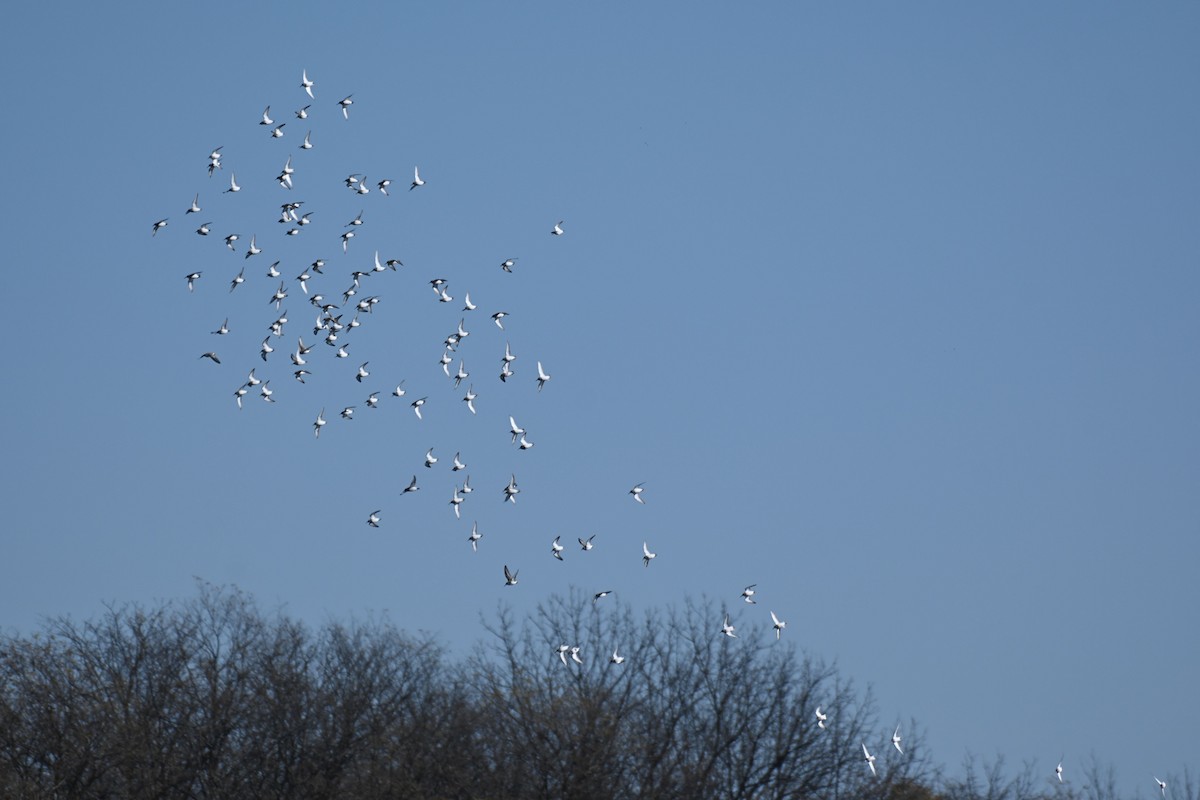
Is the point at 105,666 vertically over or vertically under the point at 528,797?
over

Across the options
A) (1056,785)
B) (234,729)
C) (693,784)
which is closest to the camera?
(693,784)

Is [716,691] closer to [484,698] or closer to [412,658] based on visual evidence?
[484,698]

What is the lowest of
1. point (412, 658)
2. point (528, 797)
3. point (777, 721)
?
point (528, 797)

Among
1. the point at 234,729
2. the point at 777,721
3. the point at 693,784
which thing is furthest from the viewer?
the point at 234,729

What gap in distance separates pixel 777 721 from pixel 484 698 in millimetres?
8883

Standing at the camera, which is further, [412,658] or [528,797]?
[412,658]

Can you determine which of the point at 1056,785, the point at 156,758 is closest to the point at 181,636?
the point at 156,758

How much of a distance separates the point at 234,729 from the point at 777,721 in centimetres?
1700

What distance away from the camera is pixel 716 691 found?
2258 inches

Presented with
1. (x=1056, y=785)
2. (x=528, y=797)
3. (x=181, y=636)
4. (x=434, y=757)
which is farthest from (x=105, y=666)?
(x=1056, y=785)

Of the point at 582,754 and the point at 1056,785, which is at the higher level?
the point at 1056,785

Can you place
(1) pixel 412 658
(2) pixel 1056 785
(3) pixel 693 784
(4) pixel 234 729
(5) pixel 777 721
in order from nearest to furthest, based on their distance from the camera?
1. (3) pixel 693 784
2. (5) pixel 777 721
3. (4) pixel 234 729
4. (2) pixel 1056 785
5. (1) pixel 412 658

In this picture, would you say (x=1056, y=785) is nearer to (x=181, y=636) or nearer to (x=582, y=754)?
(x=582, y=754)

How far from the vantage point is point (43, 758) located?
57625 millimetres
